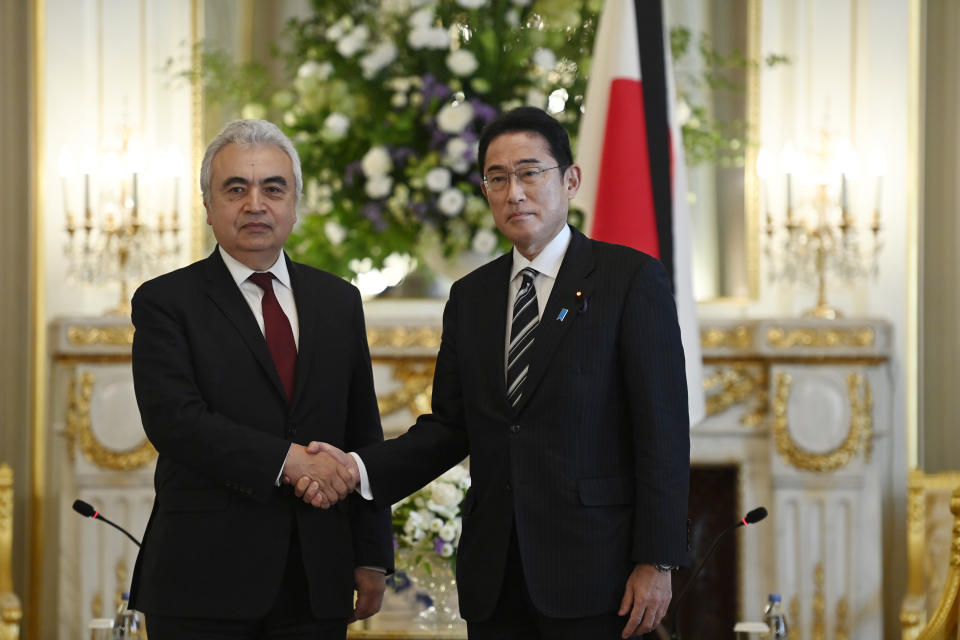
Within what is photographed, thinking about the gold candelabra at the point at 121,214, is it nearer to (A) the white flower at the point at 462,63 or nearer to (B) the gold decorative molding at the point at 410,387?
(B) the gold decorative molding at the point at 410,387

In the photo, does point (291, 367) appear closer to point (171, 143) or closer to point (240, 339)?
point (240, 339)

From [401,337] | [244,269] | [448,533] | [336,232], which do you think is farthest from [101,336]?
[244,269]

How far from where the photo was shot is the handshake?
2395 mm

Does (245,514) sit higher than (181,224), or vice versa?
(181,224)

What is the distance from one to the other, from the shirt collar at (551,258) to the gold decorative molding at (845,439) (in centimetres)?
263

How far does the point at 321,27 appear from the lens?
17.7ft

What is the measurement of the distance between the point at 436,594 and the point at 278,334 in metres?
1.16

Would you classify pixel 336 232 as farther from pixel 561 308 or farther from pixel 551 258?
pixel 561 308

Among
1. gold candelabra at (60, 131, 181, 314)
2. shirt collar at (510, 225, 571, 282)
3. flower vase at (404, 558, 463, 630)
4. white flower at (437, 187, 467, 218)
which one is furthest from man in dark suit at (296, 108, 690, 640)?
gold candelabra at (60, 131, 181, 314)

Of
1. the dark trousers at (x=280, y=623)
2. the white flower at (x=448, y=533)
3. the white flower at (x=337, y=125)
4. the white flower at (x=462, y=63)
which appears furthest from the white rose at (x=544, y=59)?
the dark trousers at (x=280, y=623)

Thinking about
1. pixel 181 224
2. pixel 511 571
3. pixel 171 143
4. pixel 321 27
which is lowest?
pixel 511 571

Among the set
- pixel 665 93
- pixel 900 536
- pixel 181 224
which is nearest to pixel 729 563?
pixel 900 536

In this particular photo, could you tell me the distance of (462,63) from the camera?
4957mm

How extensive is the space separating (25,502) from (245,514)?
136 inches
